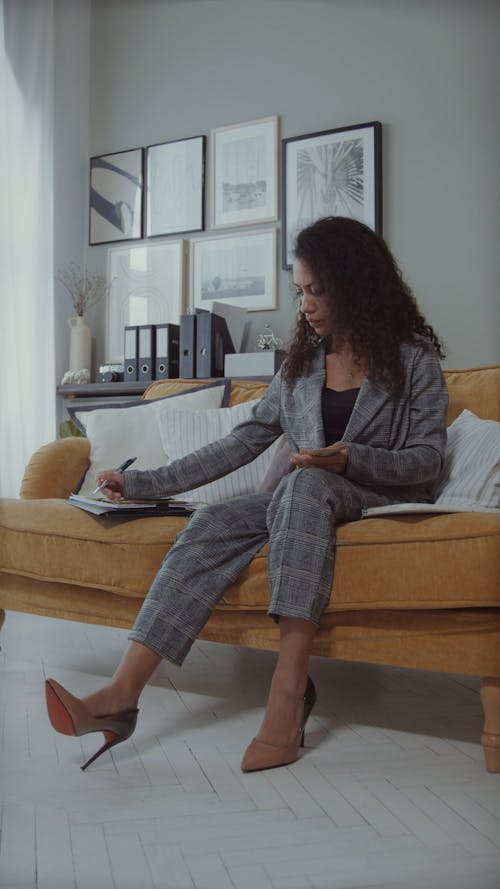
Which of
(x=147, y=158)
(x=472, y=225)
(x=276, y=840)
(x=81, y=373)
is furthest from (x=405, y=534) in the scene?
(x=147, y=158)

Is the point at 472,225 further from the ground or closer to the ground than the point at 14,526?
further from the ground

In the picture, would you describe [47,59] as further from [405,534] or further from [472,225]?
[405,534]

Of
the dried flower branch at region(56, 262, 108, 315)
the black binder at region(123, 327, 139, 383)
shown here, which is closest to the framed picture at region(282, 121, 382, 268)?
the black binder at region(123, 327, 139, 383)

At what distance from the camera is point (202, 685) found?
2102 mm

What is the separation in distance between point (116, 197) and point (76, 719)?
3315 millimetres

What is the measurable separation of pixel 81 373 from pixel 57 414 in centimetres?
28

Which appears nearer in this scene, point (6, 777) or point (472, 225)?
point (6, 777)

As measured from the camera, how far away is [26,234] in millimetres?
4086

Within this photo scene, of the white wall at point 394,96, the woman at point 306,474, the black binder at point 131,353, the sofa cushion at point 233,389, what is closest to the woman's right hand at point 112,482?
the woman at point 306,474

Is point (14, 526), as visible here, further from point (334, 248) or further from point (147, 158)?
point (147, 158)

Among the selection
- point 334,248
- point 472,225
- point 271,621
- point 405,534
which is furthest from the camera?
point 472,225

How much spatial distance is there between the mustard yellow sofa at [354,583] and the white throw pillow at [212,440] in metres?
0.41

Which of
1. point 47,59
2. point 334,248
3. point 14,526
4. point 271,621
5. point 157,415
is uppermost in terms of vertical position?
point 47,59

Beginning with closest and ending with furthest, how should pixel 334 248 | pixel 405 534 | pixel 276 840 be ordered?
pixel 276 840
pixel 405 534
pixel 334 248
